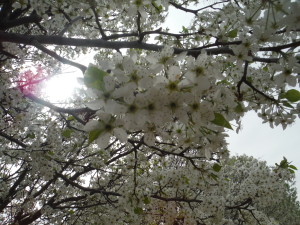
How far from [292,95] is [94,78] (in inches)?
72.7

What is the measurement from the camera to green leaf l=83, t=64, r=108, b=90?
1364 millimetres

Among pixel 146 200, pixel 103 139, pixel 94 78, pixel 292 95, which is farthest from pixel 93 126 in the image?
pixel 146 200

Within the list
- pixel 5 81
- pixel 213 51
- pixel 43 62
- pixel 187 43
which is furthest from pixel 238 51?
pixel 43 62

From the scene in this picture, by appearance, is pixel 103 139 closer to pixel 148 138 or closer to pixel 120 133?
pixel 120 133

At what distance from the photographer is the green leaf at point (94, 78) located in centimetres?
136

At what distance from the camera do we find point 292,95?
7.34 ft

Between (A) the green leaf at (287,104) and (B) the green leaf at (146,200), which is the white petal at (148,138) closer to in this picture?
(A) the green leaf at (287,104)

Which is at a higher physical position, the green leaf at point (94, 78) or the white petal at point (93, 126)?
the green leaf at point (94, 78)

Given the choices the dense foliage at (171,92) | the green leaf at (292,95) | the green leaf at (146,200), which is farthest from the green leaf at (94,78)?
the green leaf at (146,200)

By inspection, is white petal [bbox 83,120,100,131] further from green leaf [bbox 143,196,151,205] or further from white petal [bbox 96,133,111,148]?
green leaf [bbox 143,196,151,205]

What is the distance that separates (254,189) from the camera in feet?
16.2

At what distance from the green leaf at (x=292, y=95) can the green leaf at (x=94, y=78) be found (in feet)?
5.79

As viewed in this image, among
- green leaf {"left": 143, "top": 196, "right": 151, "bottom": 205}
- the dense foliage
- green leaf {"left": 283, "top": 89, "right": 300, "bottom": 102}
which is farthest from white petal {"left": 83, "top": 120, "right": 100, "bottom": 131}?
green leaf {"left": 143, "top": 196, "right": 151, "bottom": 205}

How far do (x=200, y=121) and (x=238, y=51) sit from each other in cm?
95
